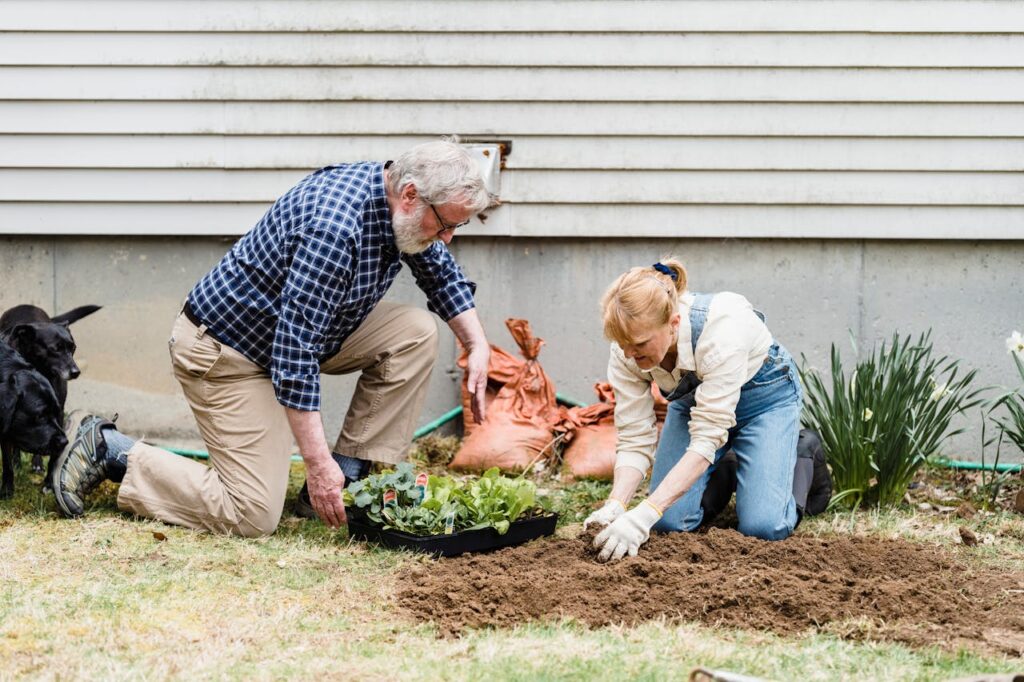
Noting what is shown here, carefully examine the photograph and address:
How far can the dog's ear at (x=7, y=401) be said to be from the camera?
4.45 m

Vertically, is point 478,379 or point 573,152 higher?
point 573,152

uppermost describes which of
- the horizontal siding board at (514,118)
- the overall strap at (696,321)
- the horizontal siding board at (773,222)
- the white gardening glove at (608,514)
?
the horizontal siding board at (514,118)

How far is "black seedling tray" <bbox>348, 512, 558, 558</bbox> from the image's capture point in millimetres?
3859

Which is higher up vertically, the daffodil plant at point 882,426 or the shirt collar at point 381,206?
the shirt collar at point 381,206

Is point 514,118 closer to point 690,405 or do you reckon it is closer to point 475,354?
point 475,354

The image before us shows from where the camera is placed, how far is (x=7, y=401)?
4461 mm

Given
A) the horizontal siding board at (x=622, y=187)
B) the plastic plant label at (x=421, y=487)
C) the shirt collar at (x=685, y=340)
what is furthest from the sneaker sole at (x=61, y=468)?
the shirt collar at (x=685, y=340)

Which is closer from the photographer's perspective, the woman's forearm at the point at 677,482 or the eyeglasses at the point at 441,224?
the woman's forearm at the point at 677,482

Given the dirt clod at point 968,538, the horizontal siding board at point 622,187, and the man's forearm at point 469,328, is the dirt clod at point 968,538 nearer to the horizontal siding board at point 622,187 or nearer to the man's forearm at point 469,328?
the man's forearm at point 469,328

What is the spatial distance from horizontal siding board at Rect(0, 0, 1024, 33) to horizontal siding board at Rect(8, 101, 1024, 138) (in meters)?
0.40

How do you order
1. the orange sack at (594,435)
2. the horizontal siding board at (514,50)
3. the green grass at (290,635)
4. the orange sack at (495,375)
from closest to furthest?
the green grass at (290,635) → the orange sack at (594,435) → the orange sack at (495,375) → the horizontal siding board at (514,50)

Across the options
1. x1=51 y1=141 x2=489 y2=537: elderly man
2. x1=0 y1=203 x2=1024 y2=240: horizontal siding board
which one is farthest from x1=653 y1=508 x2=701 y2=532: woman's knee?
x1=0 y1=203 x2=1024 y2=240: horizontal siding board

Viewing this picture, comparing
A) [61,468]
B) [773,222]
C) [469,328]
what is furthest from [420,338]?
[773,222]

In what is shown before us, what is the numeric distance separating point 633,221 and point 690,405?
1846 millimetres
